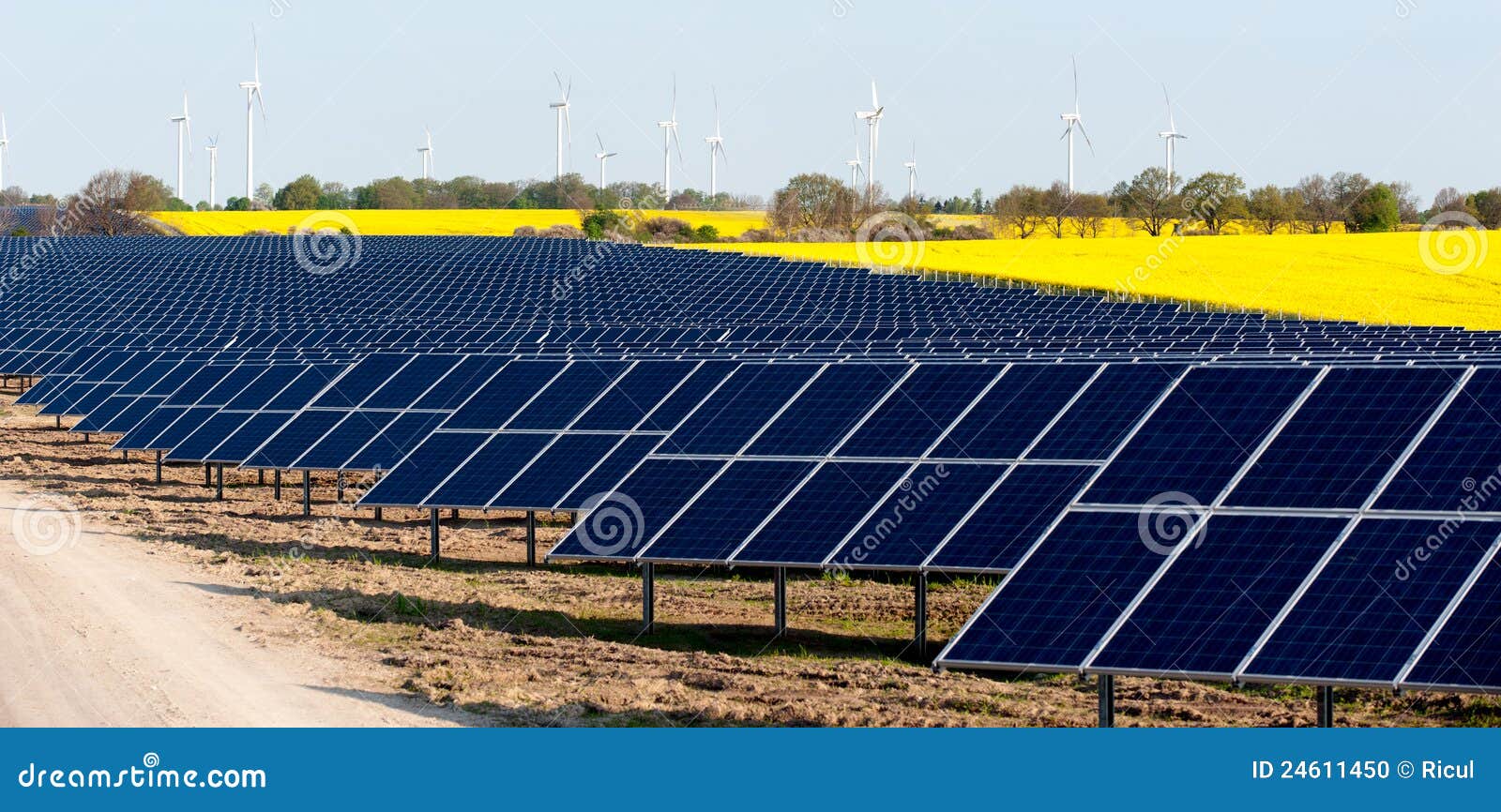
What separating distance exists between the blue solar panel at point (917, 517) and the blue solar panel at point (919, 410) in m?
0.91

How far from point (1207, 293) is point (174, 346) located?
51.6m

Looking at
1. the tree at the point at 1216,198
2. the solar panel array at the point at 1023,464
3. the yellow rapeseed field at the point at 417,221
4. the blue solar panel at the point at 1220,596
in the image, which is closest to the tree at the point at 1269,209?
the tree at the point at 1216,198

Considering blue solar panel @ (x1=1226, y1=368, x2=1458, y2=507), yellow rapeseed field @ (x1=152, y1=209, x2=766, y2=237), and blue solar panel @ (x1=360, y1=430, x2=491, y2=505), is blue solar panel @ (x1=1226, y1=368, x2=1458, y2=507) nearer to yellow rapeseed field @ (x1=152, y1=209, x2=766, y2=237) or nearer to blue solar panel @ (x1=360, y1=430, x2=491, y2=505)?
blue solar panel @ (x1=360, y1=430, x2=491, y2=505)

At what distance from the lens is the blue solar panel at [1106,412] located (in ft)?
72.5

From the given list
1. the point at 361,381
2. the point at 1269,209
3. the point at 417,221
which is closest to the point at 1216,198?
the point at 1269,209

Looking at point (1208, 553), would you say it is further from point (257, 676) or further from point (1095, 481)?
point (257, 676)

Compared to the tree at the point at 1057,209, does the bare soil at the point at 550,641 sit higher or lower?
lower

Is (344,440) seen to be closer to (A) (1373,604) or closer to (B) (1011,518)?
(B) (1011,518)

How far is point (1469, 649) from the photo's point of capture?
48.0 ft

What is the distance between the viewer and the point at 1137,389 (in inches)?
914

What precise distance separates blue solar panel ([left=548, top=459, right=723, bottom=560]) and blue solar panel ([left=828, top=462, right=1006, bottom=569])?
2.86m

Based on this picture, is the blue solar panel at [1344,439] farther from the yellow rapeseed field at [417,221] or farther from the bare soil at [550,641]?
the yellow rapeseed field at [417,221]

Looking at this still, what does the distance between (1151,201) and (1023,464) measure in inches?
5088

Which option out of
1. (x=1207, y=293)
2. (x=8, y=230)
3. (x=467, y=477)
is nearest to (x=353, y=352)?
(x=467, y=477)
